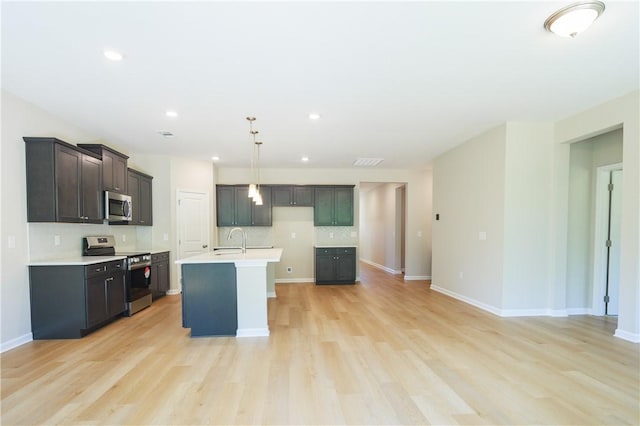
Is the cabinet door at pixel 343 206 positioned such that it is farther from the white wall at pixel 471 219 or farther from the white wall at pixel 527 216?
the white wall at pixel 527 216

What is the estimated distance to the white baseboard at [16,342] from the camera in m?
2.89

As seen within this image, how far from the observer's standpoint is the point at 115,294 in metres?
3.79

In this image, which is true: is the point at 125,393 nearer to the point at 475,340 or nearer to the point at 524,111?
the point at 475,340

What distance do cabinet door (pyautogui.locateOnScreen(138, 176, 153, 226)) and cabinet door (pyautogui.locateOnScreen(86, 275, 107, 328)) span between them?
1703 millimetres

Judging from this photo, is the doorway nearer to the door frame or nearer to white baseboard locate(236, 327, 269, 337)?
the door frame

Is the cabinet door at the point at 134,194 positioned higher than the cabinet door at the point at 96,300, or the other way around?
the cabinet door at the point at 134,194

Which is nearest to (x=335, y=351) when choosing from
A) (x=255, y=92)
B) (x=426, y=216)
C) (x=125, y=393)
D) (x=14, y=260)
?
(x=125, y=393)

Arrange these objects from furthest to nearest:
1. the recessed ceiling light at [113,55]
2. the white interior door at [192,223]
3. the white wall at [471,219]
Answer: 1. the white interior door at [192,223]
2. the white wall at [471,219]
3. the recessed ceiling light at [113,55]

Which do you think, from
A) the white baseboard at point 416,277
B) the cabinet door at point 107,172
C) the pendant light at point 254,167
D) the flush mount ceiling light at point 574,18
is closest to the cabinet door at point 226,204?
the pendant light at point 254,167

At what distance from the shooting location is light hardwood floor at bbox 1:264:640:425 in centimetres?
196

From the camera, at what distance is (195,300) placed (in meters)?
3.36

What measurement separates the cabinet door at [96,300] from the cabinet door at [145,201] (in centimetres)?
170

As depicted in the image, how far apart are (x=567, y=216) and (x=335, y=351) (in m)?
3.81

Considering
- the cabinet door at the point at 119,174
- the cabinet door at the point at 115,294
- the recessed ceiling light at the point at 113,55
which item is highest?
the recessed ceiling light at the point at 113,55
